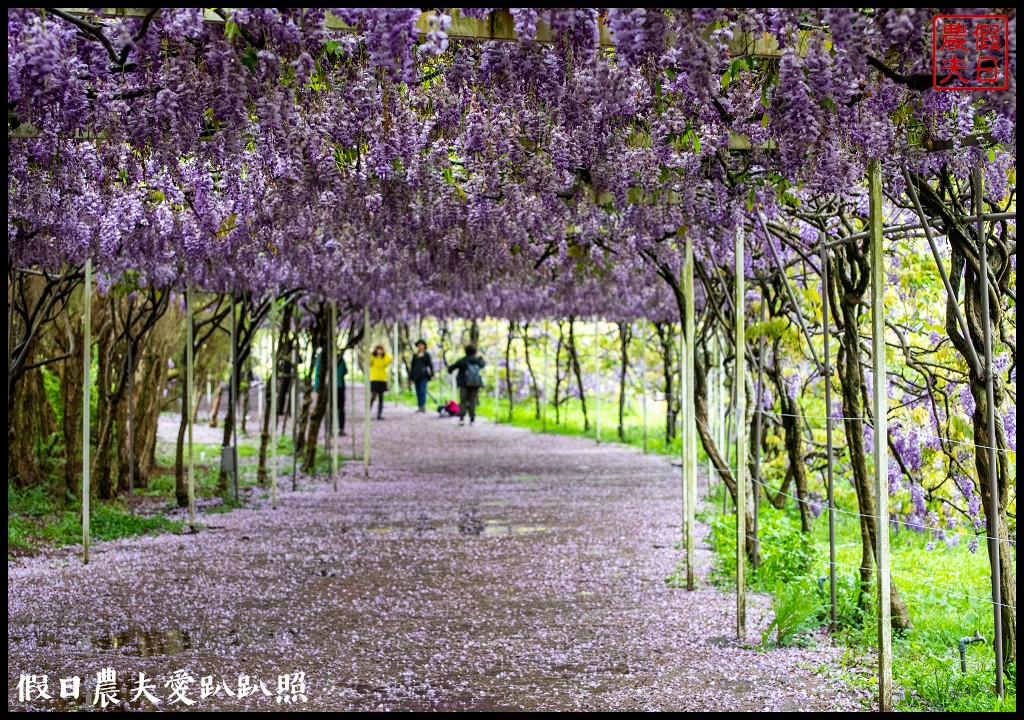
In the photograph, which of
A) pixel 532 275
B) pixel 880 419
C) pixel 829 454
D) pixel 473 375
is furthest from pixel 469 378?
pixel 880 419

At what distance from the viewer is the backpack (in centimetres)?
1912

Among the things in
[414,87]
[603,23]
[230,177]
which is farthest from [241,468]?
[603,23]

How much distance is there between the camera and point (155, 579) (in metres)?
6.59

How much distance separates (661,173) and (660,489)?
668 centimetres

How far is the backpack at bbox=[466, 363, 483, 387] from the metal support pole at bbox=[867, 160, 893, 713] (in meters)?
15.5

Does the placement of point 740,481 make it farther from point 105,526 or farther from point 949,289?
point 105,526

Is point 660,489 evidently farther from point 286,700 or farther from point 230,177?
point 286,700

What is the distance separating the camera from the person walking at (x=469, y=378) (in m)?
19.0

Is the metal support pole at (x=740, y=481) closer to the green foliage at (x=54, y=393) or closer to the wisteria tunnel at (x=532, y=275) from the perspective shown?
the wisteria tunnel at (x=532, y=275)

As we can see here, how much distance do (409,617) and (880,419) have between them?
2.73 metres

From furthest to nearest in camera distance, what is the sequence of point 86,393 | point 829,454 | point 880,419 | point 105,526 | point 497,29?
point 105,526 < point 86,393 < point 829,454 < point 880,419 < point 497,29

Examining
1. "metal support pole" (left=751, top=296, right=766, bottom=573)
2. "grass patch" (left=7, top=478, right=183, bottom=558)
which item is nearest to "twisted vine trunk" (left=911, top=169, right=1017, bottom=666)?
"metal support pole" (left=751, top=296, right=766, bottom=573)

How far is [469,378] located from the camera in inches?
769

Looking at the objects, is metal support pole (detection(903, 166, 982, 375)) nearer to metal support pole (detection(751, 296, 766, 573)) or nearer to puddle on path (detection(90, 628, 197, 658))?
metal support pole (detection(751, 296, 766, 573))
